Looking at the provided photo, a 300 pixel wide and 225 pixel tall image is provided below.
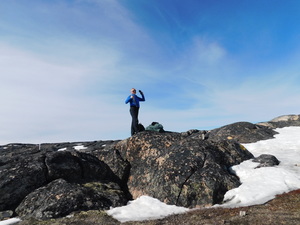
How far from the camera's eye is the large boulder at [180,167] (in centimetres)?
1197

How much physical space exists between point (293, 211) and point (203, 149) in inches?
266

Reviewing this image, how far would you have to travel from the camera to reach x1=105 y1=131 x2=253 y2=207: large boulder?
1197cm

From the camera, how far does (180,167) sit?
1324 cm

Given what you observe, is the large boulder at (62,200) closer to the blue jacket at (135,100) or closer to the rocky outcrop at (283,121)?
the blue jacket at (135,100)

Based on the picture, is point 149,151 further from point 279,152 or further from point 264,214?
point 279,152

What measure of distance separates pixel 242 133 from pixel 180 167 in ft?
64.2

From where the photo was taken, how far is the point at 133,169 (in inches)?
625

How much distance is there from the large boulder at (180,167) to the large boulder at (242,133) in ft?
37.3

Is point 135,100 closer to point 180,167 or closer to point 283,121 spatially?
point 180,167

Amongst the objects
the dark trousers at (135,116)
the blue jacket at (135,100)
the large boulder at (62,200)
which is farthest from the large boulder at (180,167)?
the blue jacket at (135,100)

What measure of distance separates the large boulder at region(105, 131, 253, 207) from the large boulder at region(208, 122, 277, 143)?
11375 mm

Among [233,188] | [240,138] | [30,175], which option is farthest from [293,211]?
[240,138]

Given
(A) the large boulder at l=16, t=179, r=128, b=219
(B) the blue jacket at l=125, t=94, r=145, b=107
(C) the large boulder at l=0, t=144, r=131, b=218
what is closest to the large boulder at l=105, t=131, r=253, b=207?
(C) the large boulder at l=0, t=144, r=131, b=218

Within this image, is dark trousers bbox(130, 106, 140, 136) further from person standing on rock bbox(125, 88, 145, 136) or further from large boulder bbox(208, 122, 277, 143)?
large boulder bbox(208, 122, 277, 143)
